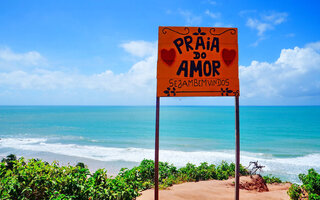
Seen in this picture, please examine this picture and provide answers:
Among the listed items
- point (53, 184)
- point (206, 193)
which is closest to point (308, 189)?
point (206, 193)

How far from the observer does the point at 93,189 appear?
4098mm

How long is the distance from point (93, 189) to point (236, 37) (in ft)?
13.5

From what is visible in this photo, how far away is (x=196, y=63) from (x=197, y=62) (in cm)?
3

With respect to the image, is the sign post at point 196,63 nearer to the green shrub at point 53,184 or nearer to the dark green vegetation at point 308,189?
the green shrub at point 53,184

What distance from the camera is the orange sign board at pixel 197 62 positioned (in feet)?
13.1

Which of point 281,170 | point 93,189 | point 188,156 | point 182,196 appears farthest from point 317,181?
point 188,156

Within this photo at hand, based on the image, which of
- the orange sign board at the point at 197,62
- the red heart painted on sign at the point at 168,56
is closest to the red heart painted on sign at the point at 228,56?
the orange sign board at the point at 197,62

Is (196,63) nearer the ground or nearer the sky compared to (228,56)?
nearer the ground

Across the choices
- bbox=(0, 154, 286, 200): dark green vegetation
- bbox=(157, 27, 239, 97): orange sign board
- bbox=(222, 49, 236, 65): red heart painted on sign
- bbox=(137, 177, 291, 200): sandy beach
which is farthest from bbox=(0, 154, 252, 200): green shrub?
bbox=(222, 49, 236, 65): red heart painted on sign

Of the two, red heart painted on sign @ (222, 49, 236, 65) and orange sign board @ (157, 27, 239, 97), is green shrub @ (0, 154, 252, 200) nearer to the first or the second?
orange sign board @ (157, 27, 239, 97)

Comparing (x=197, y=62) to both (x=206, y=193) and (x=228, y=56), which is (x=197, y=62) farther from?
(x=206, y=193)

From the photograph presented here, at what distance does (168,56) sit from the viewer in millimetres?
4027

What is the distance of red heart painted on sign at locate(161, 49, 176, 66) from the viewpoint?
4.03 meters

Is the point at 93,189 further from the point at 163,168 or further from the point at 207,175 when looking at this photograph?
the point at 207,175
